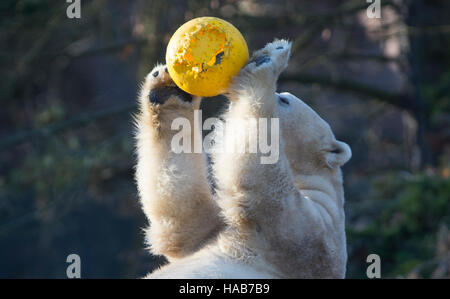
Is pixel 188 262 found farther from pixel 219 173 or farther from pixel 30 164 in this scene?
pixel 30 164

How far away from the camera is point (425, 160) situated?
8.28 meters

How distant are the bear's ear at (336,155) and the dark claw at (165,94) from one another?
2.45 feet

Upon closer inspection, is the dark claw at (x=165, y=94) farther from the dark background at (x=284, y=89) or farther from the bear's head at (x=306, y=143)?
the dark background at (x=284, y=89)

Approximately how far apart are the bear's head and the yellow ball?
47 centimetres

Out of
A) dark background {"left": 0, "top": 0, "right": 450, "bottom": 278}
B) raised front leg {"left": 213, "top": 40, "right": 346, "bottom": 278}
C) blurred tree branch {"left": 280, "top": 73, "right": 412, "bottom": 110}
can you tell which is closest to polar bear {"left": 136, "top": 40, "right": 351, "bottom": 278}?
raised front leg {"left": 213, "top": 40, "right": 346, "bottom": 278}

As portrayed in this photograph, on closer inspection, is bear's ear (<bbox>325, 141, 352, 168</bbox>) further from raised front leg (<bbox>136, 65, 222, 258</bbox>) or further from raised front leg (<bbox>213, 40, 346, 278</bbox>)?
raised front leg (<bbox>136, 65, 222, 258</bbox>)

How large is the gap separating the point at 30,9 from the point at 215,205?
4966mm

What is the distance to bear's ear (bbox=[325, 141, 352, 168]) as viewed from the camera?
10.3 ft

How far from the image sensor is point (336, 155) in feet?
10.4

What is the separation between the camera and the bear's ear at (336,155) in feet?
10.3

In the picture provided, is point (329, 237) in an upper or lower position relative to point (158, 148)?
lower

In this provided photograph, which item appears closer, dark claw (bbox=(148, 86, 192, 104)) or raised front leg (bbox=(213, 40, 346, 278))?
raised front leg (bbox=(213, 40, 346, 278))
